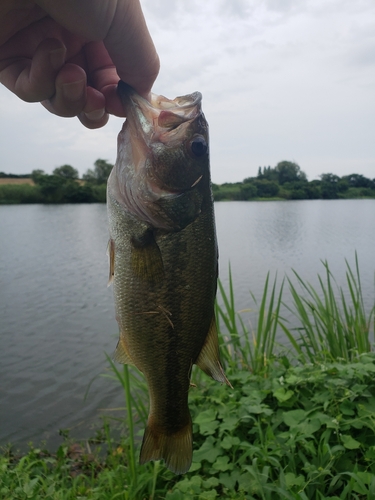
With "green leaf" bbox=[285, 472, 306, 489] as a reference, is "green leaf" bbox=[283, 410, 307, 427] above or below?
above

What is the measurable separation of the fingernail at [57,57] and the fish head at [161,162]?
0.36m

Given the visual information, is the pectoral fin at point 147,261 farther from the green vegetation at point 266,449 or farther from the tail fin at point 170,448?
the green vegetation at point 266,449

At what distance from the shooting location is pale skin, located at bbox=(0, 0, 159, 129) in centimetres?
154

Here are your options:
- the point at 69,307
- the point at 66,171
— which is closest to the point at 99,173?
the point at 66,171

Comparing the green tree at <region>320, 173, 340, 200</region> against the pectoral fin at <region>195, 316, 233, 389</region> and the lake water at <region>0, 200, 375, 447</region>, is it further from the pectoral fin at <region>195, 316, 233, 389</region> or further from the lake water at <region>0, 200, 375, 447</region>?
the pectoral fin at <region>195, 316, 233, 389</region>

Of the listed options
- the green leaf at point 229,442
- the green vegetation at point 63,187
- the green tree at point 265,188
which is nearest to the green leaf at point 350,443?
the green leaf at point 229,442

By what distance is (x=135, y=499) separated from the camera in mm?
2826

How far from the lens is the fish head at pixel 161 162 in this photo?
66.6 inches

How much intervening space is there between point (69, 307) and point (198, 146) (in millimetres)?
8874

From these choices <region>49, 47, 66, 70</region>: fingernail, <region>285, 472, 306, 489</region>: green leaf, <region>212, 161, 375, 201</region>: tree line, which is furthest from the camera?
<region>212, 161, 375, 201</region>: tree line

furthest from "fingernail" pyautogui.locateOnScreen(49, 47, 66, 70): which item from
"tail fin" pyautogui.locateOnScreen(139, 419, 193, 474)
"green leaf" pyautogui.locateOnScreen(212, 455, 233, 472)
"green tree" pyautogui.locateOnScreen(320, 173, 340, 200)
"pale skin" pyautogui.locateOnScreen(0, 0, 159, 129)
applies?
"green tree" pyautogui.locateOnScreen(320, 173, 340, 200)

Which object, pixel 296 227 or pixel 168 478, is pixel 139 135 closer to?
pixel 168 478

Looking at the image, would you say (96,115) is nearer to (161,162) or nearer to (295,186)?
(161,162)

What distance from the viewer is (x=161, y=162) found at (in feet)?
5.71
